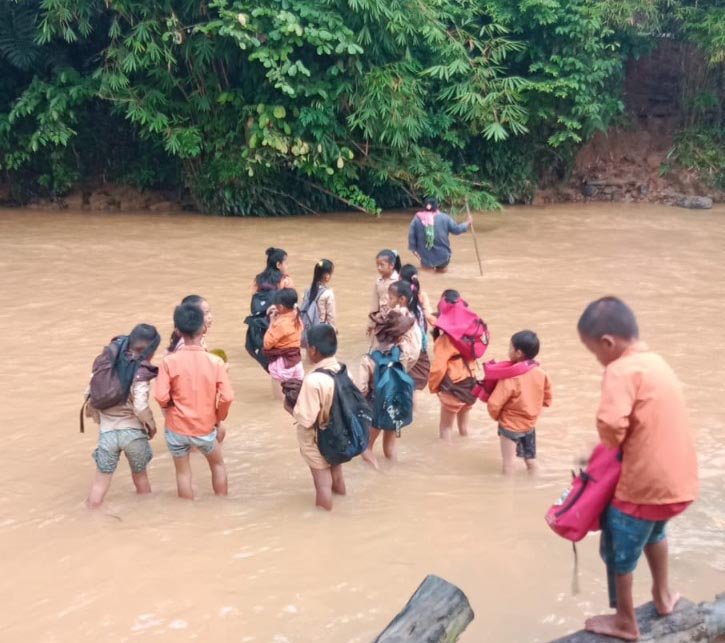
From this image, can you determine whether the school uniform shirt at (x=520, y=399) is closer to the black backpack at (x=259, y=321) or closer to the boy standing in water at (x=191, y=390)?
the boy standing in water at (x=191, y=390)

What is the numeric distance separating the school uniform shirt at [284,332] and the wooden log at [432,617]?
3065 mm

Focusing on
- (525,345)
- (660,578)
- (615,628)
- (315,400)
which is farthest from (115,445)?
(660,578)

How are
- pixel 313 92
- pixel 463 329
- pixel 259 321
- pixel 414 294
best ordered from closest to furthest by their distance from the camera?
pixel 463 329 → pixel 414 294 → pixel 259 321 → pixel 313 92

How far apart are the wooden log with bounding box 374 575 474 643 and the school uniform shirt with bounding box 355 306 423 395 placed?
217cm

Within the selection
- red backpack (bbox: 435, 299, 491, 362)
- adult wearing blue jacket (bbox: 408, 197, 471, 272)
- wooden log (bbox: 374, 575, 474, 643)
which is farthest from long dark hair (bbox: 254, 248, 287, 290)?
adult wearing blue jacket (bbox: 408, 197, 471, 272)

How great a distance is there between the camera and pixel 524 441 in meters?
5.49

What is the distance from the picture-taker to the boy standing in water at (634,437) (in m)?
3.15

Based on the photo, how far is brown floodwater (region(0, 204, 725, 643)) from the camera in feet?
13.2

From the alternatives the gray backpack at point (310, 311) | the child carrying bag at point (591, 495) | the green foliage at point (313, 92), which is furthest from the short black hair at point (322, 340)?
the green foliage at point (313, 92)

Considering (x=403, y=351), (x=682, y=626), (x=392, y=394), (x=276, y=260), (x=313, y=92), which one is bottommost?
(x=682, y=626)

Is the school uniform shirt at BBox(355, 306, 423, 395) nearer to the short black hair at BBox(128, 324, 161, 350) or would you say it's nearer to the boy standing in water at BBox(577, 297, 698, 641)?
the short black hair at BBox(128, 324, 161, 350)

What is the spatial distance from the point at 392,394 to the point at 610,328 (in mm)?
2468

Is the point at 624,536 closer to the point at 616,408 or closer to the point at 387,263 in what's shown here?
the point at 616,408

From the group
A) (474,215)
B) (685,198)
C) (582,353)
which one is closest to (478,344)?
(582,353)
